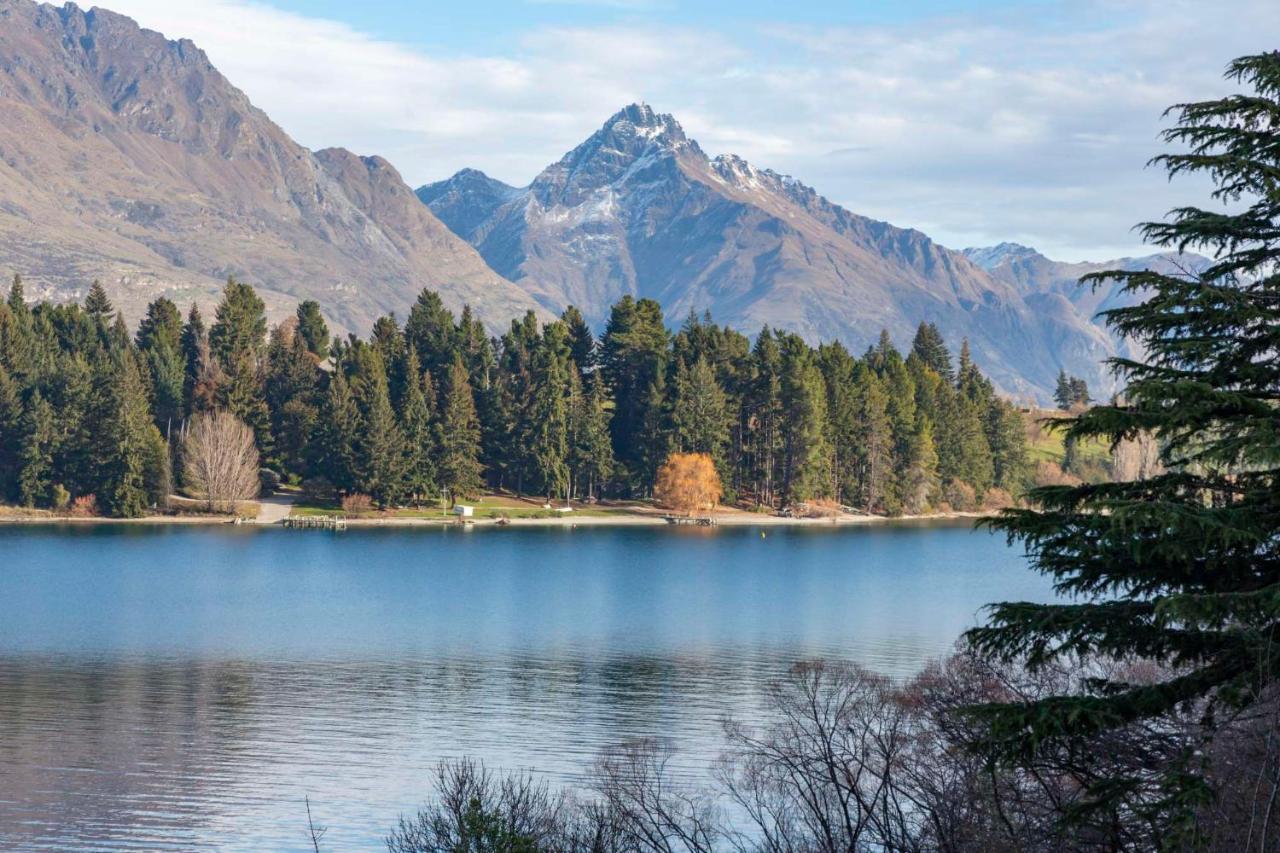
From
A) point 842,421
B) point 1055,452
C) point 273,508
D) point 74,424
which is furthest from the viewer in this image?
point 1055,452

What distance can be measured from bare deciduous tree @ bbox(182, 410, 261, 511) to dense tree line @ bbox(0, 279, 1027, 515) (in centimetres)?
307

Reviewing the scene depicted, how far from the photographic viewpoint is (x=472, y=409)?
144 meters

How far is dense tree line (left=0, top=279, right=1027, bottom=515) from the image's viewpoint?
13225 centimetres

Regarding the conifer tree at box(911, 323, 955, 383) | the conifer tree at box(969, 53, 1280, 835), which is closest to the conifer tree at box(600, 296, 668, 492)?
the conifer tree at box(911, 323, 955, 383)

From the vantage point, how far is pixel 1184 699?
1554 cm

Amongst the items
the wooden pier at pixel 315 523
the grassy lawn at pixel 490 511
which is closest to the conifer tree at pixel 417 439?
the grassy lawn at pixel 490 511

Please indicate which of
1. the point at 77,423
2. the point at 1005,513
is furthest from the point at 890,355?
the point at 1005,513

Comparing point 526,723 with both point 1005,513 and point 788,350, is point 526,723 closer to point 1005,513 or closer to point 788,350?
point 1005,513

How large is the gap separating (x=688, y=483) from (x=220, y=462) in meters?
44.8

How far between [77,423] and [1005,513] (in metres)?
127

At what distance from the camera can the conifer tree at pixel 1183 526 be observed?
14.4m

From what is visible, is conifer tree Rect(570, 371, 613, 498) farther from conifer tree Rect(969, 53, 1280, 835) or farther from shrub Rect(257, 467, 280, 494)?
conifer tree Rect(969, 53, 1280, 835)

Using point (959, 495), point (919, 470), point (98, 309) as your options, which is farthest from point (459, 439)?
point (959, 495)

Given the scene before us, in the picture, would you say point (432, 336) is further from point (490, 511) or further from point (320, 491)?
point (490, 511)
